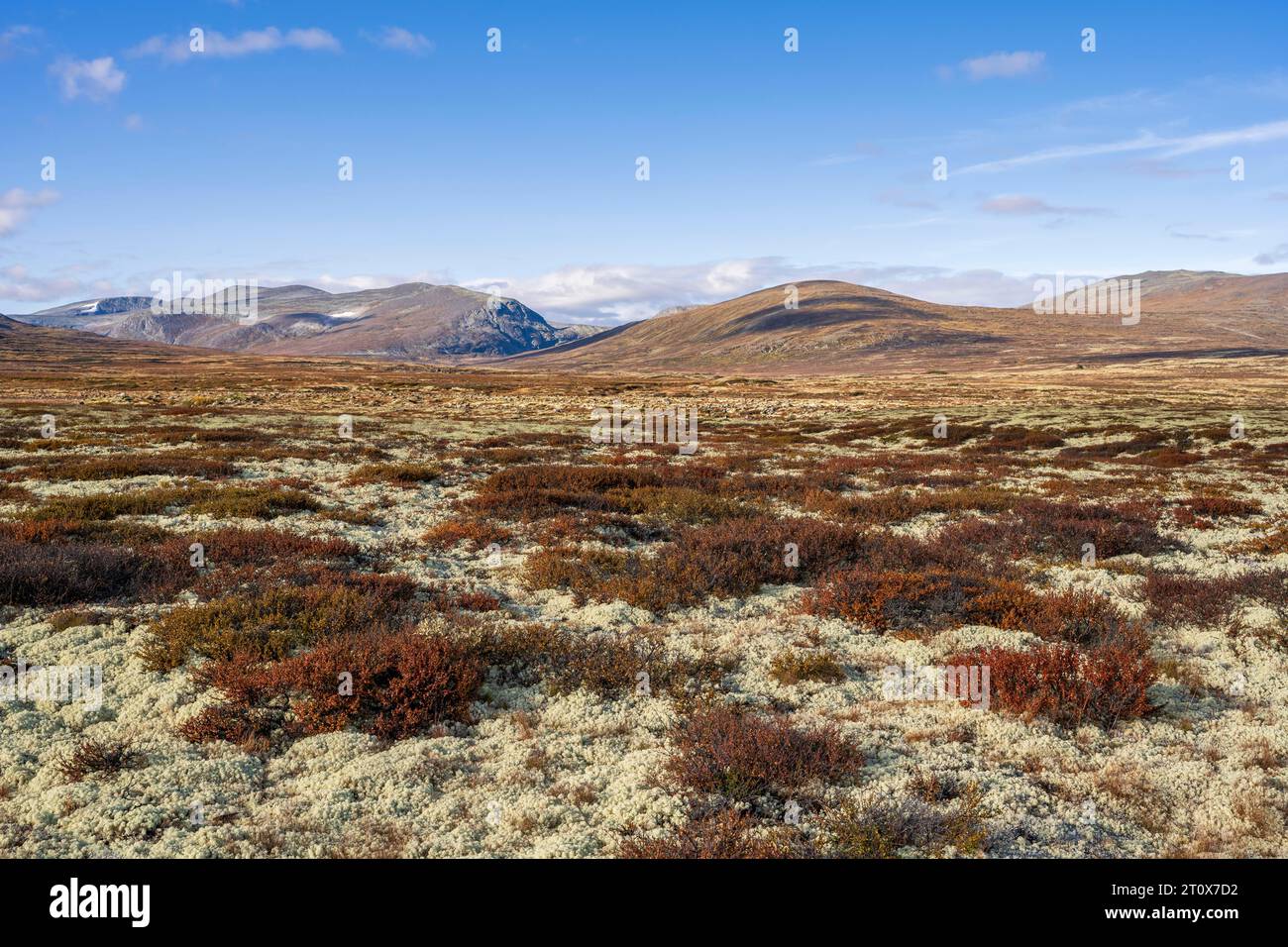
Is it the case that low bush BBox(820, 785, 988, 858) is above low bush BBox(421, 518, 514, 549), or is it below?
below

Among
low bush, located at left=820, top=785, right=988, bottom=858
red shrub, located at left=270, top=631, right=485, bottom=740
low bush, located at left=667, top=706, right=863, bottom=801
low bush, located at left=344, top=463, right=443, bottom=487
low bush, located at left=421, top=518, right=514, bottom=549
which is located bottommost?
low bush, located at left=820, top=785, right=988, bottom=858

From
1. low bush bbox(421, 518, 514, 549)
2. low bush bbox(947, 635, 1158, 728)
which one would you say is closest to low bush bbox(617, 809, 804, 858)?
low bush bbox(947, 635, 1158, 728)

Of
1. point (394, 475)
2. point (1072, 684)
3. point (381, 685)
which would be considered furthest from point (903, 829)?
point (394, 475)

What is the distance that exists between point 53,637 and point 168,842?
555 centimetres

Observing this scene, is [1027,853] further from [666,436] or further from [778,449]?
[666,436]

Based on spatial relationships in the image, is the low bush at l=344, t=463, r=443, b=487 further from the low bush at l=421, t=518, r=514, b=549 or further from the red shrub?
→ the red shrub

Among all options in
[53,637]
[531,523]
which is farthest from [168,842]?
[531,523]

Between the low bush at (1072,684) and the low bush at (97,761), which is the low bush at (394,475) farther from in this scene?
the low bush at (1072,684)

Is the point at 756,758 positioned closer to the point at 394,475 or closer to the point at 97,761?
the point at 97,761

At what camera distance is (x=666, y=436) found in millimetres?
42844

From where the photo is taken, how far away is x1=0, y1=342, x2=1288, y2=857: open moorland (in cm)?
575

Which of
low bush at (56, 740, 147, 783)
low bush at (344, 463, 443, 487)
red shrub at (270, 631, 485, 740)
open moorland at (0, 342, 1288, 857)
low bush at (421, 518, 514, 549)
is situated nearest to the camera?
open moorland at (0, 342, 1288, 857)

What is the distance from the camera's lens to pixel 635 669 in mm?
8492
